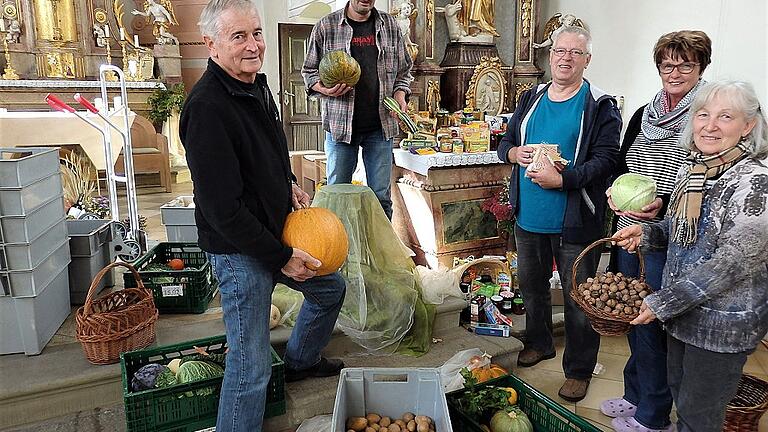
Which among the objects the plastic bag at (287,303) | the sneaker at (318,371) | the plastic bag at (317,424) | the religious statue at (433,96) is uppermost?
the religious statue at (433,96)

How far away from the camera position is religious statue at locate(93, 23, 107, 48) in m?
8.26

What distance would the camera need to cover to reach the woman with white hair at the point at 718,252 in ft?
5.15

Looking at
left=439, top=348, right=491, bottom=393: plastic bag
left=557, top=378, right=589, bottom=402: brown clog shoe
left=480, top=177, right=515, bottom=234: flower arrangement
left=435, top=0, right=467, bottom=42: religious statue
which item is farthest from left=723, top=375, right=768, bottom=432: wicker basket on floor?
left=435, top=0, right=467, bottom=42: religious statue

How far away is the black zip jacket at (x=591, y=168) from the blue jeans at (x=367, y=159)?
3.07 feet

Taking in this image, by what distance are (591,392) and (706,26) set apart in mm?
3118

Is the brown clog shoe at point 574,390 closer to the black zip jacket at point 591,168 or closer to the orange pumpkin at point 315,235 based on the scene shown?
the black zip jacket at point 591,168

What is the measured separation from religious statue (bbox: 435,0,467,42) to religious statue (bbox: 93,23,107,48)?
528 centimetres

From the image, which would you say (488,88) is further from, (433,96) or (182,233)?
(182,233)

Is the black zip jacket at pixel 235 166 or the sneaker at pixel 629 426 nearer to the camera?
the black zip jacket at pixel 235 166

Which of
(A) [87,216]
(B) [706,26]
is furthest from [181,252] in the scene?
(B) [706,26]

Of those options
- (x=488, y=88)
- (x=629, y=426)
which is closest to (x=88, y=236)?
(x=629, y=426)

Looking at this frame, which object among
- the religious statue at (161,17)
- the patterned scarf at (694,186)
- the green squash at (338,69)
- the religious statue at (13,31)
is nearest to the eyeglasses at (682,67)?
the patterned scarf at (694,186)

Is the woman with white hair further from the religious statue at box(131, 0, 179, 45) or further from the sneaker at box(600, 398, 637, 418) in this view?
the religious statue at box(131, 0, 179, 45)

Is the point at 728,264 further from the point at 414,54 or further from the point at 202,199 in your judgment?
the point at 414,54
